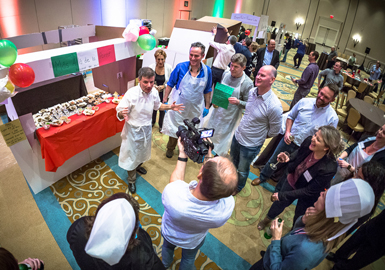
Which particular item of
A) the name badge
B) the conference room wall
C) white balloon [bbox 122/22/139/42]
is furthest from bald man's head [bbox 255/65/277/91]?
the conference room wall

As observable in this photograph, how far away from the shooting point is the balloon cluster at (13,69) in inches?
75.0

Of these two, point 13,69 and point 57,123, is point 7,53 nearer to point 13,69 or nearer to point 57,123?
point 13,69

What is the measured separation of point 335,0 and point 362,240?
52.0 feet

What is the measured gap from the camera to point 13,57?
1.99 m

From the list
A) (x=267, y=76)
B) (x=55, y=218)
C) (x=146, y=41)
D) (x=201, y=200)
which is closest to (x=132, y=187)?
(x=55, y=218)

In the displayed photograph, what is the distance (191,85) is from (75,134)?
1.64 m

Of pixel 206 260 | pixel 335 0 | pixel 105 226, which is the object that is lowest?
pixel 206 260

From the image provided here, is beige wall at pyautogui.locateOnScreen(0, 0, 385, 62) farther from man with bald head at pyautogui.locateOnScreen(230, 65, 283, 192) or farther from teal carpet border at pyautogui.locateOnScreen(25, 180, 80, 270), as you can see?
man with bald head at pyautogui.locateOnScreen(230, 65, 283, 192)

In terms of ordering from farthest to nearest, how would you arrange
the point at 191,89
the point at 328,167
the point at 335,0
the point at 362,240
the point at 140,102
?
the point at 335,0 < the point at 191,89 < the point at 140,102 < the point at 362,240 < the point at 328,167

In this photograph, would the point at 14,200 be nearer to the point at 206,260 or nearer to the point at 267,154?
the point at 206,260

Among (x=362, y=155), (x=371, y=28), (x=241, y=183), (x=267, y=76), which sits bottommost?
(x=241, y=183)

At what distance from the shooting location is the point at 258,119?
256cm

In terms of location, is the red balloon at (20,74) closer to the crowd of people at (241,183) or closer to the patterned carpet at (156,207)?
the crowd of people at (241,183)

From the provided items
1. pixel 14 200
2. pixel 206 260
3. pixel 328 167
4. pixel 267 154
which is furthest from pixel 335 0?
pixel 14 200
